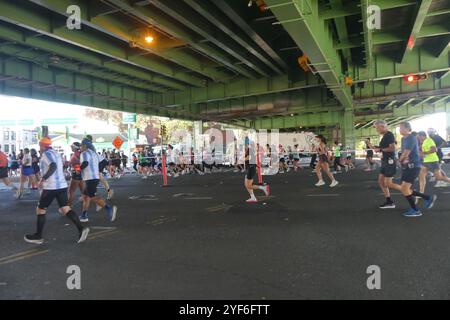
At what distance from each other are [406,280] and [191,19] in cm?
976

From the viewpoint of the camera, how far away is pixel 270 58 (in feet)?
59.2

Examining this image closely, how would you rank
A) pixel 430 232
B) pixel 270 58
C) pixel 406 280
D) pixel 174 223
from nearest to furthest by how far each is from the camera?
1. pixel 406 280
2. pixel 430 232
3. pixel 174 223
4. pixel 270 58

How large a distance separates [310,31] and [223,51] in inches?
268

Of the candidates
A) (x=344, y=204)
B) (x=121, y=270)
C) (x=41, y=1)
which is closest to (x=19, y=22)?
(x=41, y=1)

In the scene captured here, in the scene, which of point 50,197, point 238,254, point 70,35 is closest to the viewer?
point 238,254

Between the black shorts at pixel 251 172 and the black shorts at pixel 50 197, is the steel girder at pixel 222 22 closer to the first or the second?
the black shorts at pixel 251 172

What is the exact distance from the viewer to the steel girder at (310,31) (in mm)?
9055

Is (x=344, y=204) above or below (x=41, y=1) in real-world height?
below

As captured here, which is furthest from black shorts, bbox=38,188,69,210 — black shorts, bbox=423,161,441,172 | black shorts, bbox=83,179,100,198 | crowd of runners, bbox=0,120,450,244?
black shorts, bbox=423,161,441,172

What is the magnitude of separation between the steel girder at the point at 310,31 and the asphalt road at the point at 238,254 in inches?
177

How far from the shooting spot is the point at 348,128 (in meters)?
28.7

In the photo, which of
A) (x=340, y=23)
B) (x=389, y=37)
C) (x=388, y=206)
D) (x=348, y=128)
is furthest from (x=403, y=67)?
(x=388, y=206)

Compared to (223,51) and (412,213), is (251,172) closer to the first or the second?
(412,213)

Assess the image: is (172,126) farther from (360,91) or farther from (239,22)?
(239,22)
